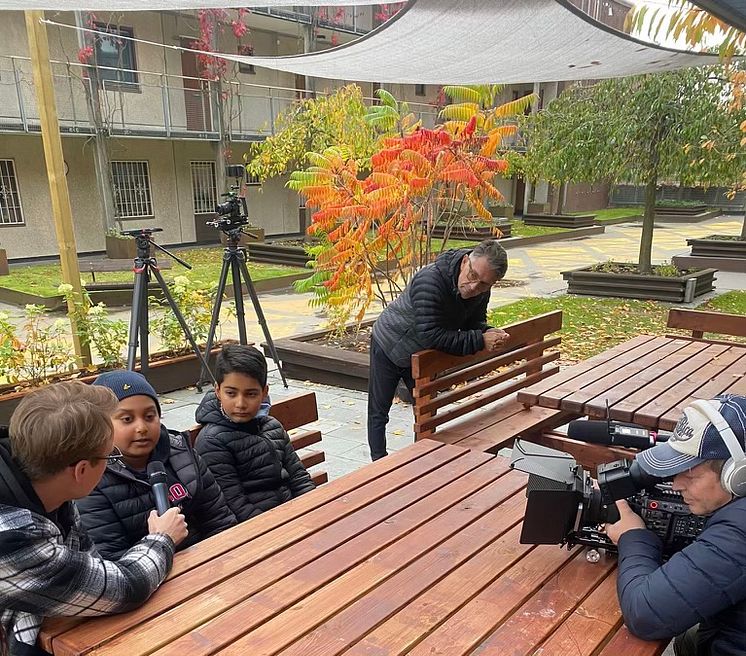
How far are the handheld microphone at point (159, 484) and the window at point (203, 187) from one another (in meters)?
18.5

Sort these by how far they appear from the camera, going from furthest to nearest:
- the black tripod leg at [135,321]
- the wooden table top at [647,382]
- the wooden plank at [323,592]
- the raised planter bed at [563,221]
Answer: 1. the raised planter bed at [563,221]
2. the black tripod leg at [135,321]
3. the wooden table top at [647,382]
4. the wooden plank at [323,592]

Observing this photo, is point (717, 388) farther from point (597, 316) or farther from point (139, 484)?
point (597, 316)

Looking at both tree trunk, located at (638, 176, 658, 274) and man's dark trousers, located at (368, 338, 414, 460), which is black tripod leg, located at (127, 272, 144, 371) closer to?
man's dark trousers, located at (368, 338, 414, 460)

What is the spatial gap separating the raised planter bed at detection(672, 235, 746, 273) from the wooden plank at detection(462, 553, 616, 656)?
14.1 meters

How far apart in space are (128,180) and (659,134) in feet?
46.6

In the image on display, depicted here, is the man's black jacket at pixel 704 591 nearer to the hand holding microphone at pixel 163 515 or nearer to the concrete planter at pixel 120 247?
the hand holding microphone at pixel 163 515

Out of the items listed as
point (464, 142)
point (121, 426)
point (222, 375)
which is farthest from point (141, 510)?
point (464, 142)

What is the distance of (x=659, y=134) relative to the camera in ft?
35.6

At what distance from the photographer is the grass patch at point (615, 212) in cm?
3112

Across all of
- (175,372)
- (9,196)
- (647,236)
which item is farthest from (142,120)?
(647,236)

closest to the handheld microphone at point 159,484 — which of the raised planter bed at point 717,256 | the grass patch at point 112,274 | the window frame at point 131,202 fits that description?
the grass patch at point 112,274

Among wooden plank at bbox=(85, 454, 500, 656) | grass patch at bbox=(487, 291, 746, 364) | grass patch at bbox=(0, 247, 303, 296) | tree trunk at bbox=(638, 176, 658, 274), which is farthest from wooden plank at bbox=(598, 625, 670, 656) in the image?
tree trunk at bbox=(638, 176, 658, 274)

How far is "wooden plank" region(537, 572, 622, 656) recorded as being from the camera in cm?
162

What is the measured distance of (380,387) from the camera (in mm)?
4152
